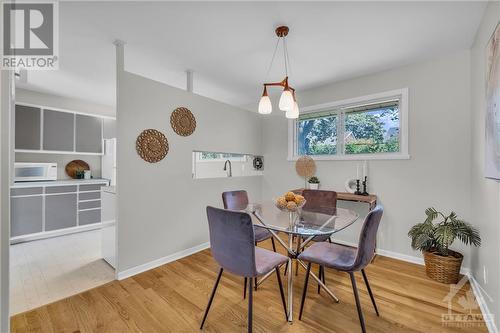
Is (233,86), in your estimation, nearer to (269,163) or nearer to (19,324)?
(269,163)

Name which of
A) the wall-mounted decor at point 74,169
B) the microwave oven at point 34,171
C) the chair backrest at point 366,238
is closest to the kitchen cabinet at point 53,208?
the microwave oven at point 34,171

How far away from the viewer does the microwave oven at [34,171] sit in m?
3.62

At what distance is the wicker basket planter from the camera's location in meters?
2.24

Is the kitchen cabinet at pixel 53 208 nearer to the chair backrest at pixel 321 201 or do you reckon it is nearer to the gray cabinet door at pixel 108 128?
the gray cabinet door at pixel 108 128

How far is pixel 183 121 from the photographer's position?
2961 mm

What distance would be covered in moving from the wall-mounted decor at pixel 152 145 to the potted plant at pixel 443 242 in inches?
121

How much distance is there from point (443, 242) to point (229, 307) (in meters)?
2.18

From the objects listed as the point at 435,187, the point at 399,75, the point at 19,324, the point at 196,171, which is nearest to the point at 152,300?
the point at 19,324

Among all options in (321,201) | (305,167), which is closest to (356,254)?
(321,201)

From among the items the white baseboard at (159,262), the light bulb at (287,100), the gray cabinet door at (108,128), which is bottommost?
the white baseboard at (159,262)

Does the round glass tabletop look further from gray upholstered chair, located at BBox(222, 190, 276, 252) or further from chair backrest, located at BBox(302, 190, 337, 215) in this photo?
gray upholstered chair, located at BBox(222, 190, 276, 252)

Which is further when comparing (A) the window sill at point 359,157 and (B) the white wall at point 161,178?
(A) the window sill at point 359,157

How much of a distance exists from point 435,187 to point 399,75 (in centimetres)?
151

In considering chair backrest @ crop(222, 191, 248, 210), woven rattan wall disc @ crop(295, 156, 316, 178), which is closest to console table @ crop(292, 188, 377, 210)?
woven rattan wall disc @ crop(295, 156, 316, 178)
